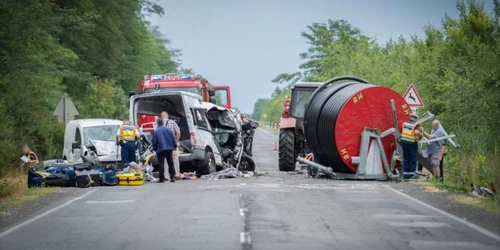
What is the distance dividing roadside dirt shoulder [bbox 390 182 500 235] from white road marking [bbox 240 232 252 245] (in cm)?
359

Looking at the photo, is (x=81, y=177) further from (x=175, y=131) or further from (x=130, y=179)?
(x=175, y=131)

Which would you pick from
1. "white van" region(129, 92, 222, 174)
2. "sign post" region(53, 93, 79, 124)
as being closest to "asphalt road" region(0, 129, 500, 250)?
"white van" region(129, 92, 222, 174)

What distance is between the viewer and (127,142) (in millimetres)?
24562

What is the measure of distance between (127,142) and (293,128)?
261 inches

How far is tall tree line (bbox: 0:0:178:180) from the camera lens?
27.0m

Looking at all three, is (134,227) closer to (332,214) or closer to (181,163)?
(332,214)

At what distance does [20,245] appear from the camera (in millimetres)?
12336

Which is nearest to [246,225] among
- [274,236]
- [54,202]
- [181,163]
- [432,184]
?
[274,236]

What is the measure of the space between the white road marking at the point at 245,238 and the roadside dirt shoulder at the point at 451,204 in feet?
11.8

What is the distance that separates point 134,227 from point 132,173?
9.21m

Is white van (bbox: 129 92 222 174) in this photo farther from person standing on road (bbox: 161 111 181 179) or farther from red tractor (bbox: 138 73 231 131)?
red tractor (bbox: 138 73 231 131)

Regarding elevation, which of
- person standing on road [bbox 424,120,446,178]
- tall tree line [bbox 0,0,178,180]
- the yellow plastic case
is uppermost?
tall tree line [bbox 0,0,178,180]

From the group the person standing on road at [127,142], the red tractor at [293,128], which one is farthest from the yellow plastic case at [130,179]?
the red tractor at [293,128]

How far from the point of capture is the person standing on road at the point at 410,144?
22.8 m
